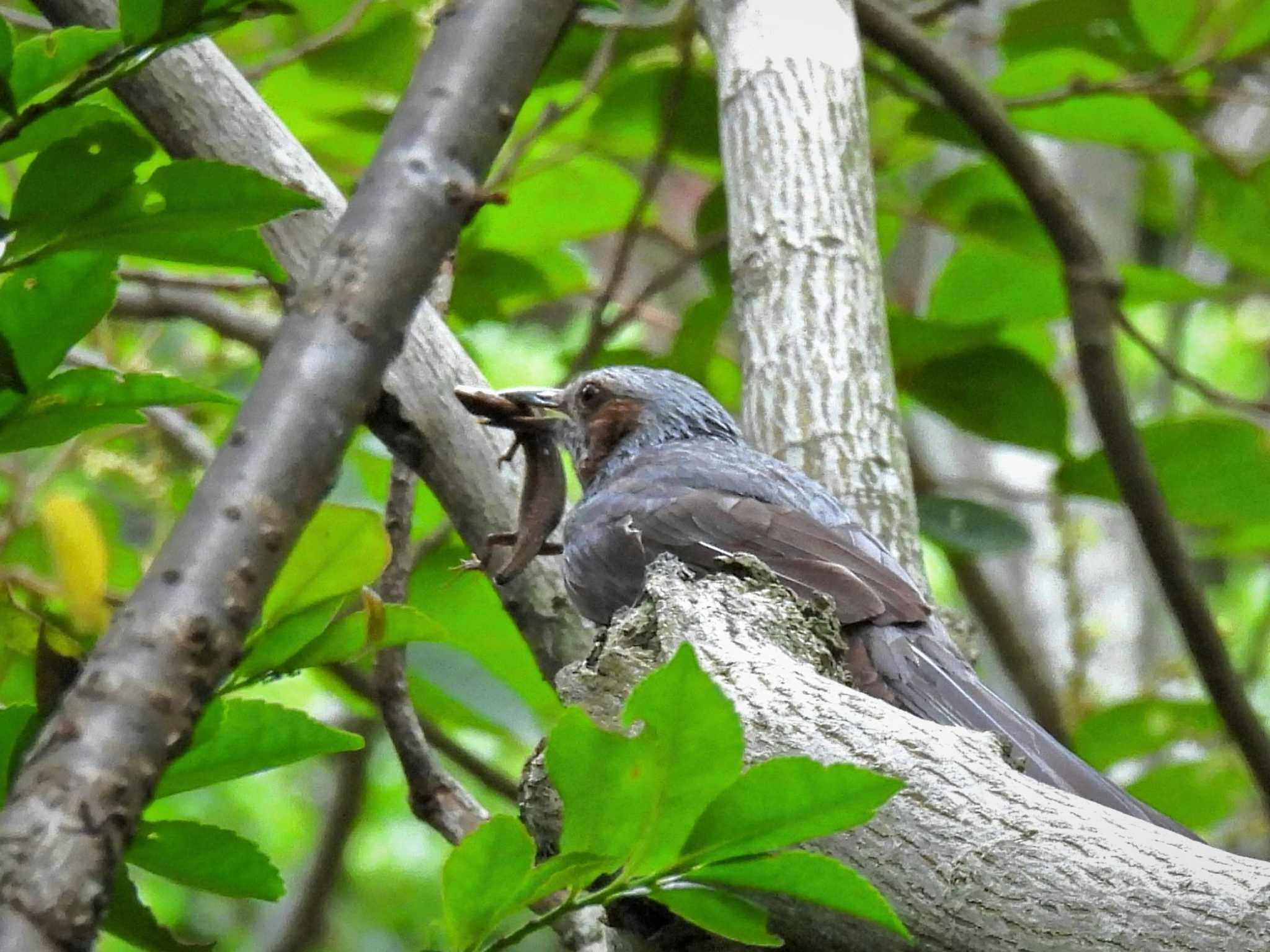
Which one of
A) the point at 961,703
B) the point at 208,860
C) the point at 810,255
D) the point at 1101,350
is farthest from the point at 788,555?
the point at 208,860

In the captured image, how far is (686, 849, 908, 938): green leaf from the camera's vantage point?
1.16m

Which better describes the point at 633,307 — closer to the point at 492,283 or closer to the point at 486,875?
the point at 492,283

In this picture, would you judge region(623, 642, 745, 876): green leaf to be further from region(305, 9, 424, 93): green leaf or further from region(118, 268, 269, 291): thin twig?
region(305, 9, 424, 93): green leaf

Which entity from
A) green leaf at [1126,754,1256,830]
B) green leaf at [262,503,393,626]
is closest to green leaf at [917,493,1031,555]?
green leaf at [1126,754,1256,830]

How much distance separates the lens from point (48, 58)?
1.19 meters

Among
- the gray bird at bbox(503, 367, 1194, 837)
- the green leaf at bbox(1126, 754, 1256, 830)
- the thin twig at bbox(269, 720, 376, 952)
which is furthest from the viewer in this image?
the thin twig at bbox(269, 720, 376, 952)

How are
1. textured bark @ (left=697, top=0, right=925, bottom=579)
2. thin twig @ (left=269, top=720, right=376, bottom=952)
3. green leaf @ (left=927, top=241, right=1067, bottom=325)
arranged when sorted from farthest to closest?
A: thin twig @ (left=269, top=720, right=376, bottom=952)
green leaf @ (left=927, top=241, right=1067, bottom=325)
textured bark @ (left=697, top=0, right=925, bottom=579)

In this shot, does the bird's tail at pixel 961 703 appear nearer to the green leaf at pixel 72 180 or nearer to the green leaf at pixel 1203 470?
the green leaf at pixel 1203 470

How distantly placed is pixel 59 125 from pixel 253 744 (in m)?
0.56

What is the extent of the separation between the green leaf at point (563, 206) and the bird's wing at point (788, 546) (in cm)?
112

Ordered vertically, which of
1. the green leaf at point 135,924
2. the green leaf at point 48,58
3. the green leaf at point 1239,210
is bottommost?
the green leaf at point 135,924

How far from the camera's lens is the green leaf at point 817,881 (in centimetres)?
116

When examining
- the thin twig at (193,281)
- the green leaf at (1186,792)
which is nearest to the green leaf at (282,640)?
the thin twig at (193,281)

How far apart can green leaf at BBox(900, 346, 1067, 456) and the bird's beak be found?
2.97 ft
